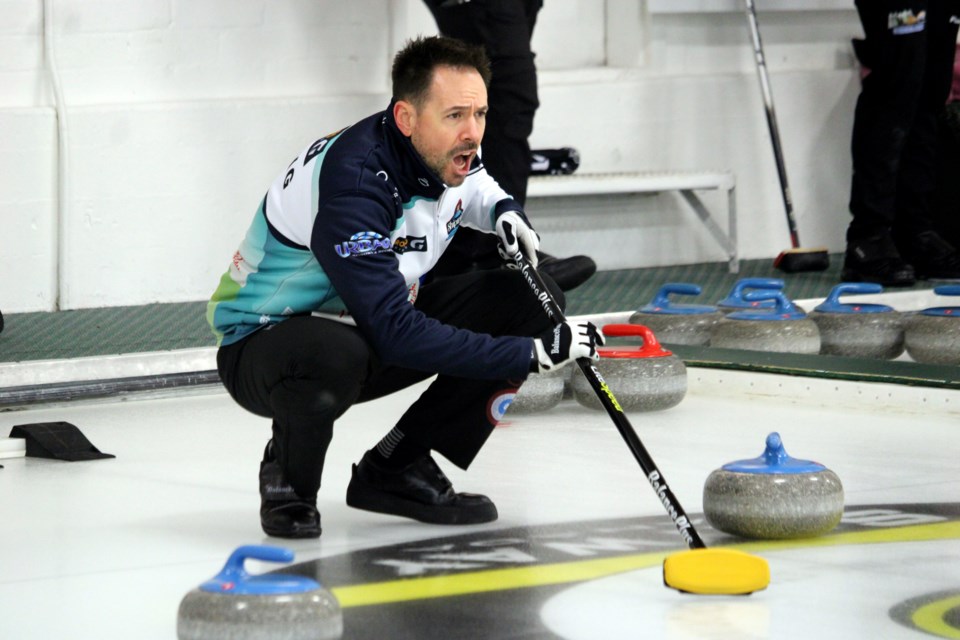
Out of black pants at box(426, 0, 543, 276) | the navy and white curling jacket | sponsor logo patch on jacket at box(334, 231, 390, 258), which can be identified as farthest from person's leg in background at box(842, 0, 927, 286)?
sponsor logo patch on jacket at box(334, 231, 390, 258)

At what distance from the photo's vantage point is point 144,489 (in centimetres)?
325

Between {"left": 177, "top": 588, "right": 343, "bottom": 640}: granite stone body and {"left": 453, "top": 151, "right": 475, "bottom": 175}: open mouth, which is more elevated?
{"left": 453, "top": 151, "right": 475, "bottom": 175}: open mouth

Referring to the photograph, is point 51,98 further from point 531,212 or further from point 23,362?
point 531,212

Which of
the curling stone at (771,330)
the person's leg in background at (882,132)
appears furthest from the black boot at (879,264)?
the curling stone at (771,330)

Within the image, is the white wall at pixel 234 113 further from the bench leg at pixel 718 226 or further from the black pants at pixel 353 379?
the black pants at pixel 353 379

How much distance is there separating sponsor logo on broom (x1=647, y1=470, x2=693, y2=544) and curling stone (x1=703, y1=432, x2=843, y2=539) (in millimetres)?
115

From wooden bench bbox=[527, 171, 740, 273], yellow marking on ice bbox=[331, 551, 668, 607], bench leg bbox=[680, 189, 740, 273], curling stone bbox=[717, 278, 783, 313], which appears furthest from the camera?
bench leg bbox=[680, 189, 740, 273]

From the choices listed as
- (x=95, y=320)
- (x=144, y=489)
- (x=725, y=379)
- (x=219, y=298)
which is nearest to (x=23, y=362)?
(x=95, y=320)

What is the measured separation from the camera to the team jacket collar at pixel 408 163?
2.78 m

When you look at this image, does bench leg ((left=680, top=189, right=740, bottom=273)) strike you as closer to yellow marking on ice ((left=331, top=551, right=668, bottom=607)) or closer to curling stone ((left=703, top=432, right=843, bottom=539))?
curling stone ((left=703, top=432, right=843, bottom=539))

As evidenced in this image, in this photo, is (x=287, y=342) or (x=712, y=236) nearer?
(x=287, y=342)

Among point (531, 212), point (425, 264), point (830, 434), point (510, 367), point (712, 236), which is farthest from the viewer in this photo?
point (712, 236)

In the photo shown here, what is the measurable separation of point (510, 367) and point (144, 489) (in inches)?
37.2

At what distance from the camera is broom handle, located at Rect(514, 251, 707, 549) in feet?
8.39
